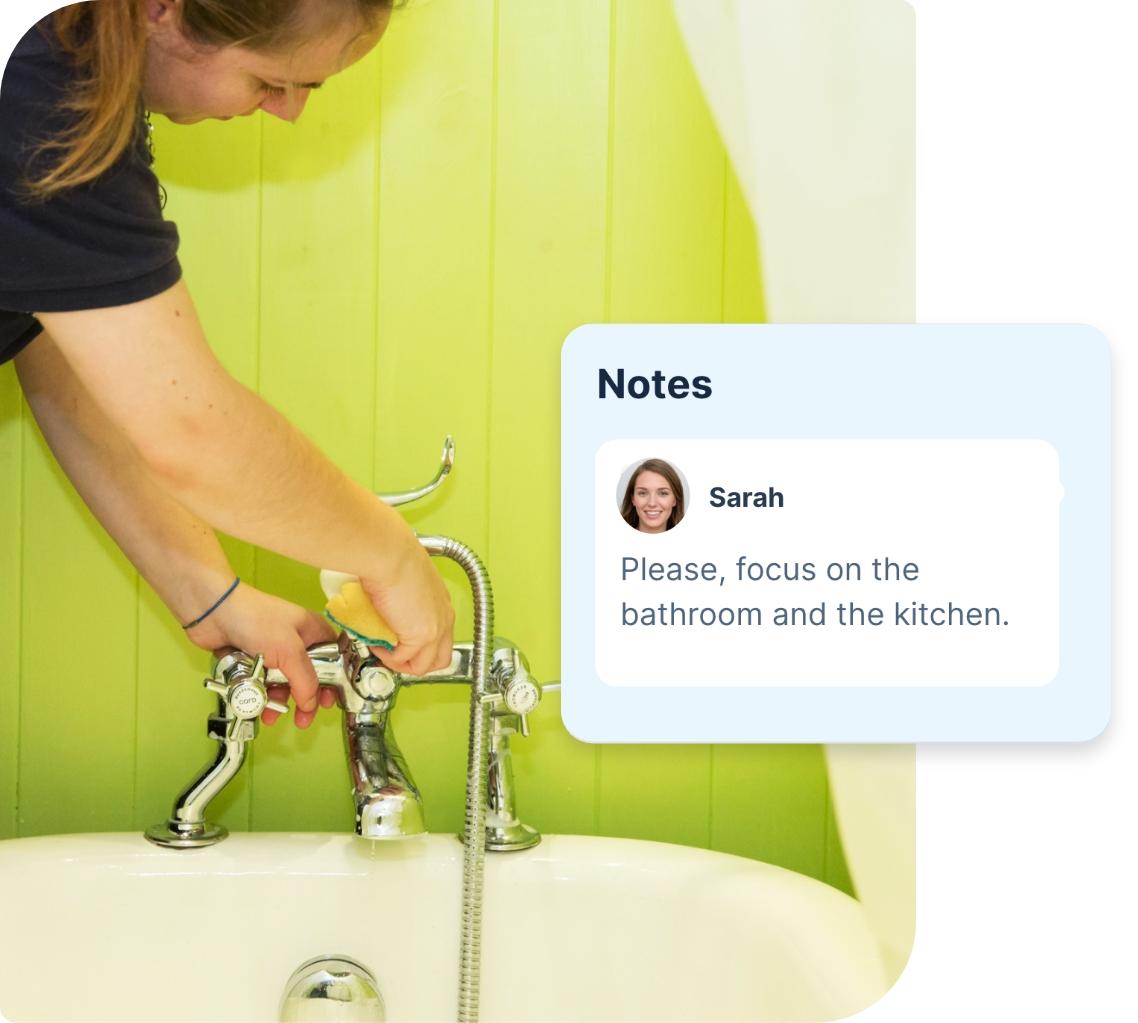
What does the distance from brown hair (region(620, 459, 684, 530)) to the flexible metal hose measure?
15cm

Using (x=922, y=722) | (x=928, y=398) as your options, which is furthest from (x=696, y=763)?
(x=928, y=398)

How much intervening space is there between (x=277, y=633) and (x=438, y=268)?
9.6 inches

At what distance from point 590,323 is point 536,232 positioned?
91mm

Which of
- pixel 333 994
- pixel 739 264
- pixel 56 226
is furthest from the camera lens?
pixel 333 994

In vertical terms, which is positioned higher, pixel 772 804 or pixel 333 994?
pixel 772 804

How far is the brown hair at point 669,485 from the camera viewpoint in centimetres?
62

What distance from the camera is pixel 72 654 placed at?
2.67 feet

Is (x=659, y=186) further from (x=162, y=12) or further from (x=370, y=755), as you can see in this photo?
(x=370, y=755)

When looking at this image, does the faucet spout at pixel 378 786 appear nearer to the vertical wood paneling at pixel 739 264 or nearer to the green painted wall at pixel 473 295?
the green painted wall at pixel 473 295

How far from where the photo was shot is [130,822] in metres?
0.86

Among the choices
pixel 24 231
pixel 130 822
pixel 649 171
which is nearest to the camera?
pixel 24 231

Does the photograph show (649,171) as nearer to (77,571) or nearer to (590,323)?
(590,323)

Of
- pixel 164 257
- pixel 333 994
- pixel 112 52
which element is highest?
pixel 112 52

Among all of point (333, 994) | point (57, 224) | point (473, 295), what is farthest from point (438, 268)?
point (333, 994)
